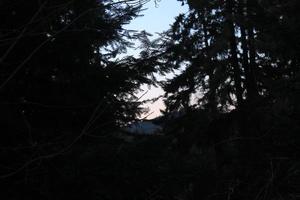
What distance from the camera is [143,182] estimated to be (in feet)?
19.1

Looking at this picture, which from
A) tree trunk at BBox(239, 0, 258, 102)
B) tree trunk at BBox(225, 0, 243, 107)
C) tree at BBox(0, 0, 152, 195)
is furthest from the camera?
tree trunk at BBox(225, 0, 243, 107)

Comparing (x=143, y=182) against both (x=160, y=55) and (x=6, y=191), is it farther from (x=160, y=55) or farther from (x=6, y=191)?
(x=160, y=55)

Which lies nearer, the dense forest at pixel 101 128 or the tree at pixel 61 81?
the dense forest at pixel 101 128

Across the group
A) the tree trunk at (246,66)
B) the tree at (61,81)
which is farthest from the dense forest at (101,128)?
the tree trunk at (246,66)

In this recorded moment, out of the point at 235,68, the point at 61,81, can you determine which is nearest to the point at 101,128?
the point at 61,81

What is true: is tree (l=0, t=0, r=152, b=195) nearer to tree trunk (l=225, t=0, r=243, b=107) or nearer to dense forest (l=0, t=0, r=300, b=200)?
dense forest (l=0, t=0, r=300, b=200)

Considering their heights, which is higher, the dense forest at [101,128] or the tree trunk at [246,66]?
the tree trunk at [246,66]

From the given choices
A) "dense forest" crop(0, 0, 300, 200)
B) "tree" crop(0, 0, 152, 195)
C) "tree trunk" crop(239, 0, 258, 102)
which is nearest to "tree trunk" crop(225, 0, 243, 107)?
"tree trunk" crop(239, 0, 258, 102)

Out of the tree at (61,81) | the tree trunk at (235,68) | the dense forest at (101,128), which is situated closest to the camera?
the dense forest at (101,128)

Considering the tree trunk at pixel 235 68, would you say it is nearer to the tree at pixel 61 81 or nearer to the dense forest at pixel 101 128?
the dense forest at pixel 101 128

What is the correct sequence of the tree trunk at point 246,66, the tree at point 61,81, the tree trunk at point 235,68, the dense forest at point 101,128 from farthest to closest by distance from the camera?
the tree trunk at point 235,68 → the tree trunk at point 246,66 → the tree at point 61,81 → the dense forest at point 101,128

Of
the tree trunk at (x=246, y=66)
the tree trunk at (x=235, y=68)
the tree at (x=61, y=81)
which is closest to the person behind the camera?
the tree at (x=61, y=81)

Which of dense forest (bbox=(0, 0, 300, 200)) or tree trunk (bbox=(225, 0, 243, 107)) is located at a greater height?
tree trunk (bbox=(225, 0, 243, 107))

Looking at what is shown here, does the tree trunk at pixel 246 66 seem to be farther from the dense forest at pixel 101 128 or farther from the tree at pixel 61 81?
the tree at pixel 61 81
